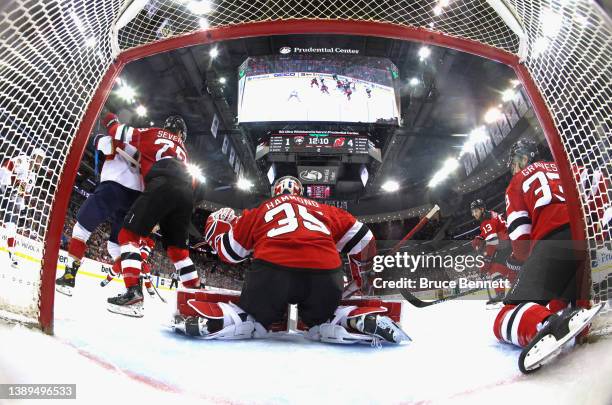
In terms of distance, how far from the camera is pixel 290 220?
134cm

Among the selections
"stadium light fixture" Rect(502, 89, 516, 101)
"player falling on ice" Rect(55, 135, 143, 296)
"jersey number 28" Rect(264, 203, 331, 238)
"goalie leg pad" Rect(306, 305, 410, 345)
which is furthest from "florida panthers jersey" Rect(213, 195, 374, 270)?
"stadium light fixture" Rect(502, 89, 516, 101)

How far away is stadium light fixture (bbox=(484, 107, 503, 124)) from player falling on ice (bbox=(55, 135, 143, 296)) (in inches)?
196

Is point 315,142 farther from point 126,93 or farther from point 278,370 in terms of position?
point 278,370

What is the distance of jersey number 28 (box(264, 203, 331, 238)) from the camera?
1313 millimetres

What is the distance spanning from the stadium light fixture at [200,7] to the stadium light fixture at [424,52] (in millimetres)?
3491

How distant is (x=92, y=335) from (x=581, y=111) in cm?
159

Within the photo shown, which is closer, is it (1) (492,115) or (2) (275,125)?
(2) (275,125)

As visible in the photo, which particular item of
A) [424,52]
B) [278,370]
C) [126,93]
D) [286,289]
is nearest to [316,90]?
[424,52]

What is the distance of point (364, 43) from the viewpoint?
406 centimetres

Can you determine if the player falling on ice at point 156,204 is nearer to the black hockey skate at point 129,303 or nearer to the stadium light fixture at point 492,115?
the black hockey skate at point 129,303

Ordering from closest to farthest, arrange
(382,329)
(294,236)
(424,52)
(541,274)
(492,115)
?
(541,274) < (382,329) < (294,236) < (424,52) < (492,115)

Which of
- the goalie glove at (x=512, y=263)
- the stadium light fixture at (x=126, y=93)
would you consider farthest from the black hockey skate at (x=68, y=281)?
the goalie glove at (x=512, y=263)

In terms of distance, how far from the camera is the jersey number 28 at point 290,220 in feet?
4.31

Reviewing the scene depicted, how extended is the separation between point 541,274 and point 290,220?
Answer: 0.81 metres
